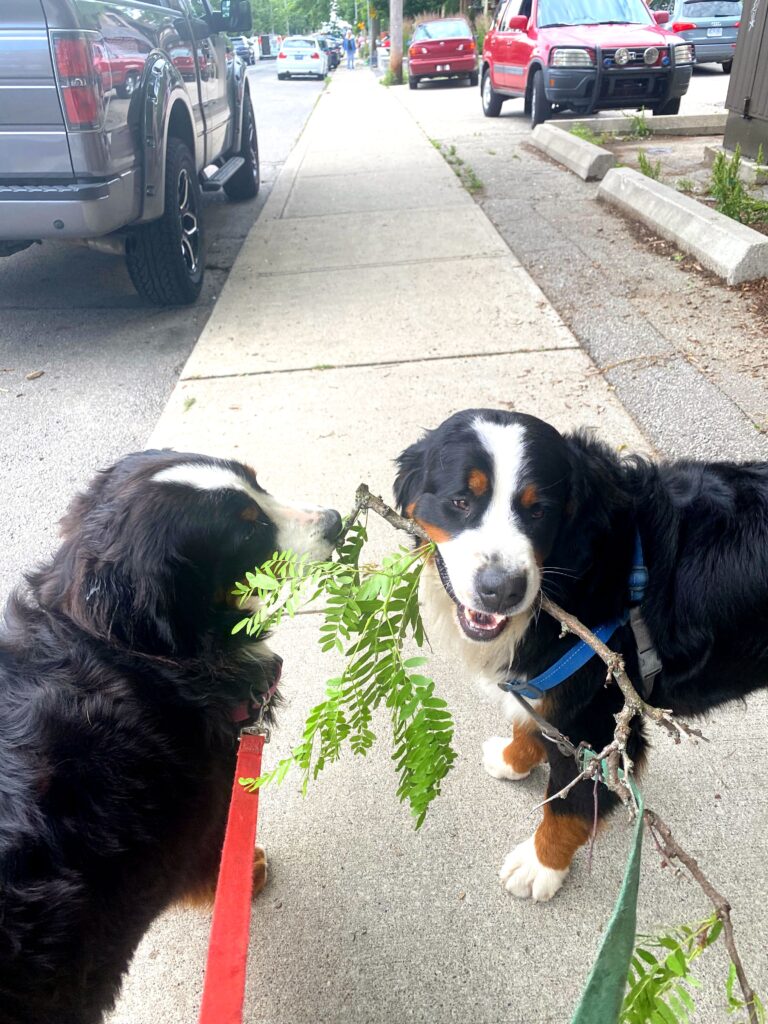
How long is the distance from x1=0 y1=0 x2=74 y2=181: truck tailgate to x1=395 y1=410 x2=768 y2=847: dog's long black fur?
3.90 metres

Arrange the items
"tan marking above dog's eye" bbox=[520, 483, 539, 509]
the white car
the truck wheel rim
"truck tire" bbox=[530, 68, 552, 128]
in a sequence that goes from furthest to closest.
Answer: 1. the white car
2. "truck tire" bbox=[530, 68, 552, 128]
3. the truck wheel rim
4. "tan marking above dog's eye" bbox=[520, 483, 539, 509]

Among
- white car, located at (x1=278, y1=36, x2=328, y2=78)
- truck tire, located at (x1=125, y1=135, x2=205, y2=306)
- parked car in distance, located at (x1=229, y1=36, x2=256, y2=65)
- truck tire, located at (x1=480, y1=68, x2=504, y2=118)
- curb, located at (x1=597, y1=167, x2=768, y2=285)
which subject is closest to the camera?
curb, located at (x1=597, y1=167, x2=768, y2=285)

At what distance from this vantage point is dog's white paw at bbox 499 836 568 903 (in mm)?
2170

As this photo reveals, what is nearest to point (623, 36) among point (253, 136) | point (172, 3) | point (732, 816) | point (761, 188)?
point (761, 188)

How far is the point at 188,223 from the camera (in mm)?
6434

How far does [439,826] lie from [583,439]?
136 centimetres

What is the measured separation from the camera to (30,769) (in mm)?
1563

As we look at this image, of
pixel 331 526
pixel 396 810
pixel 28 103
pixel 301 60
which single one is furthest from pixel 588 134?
pixel 301 60

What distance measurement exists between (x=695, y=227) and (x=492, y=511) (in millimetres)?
5604

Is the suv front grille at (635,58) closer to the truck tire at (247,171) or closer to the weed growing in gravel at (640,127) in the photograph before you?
the weed growing in gravel at (640,127)

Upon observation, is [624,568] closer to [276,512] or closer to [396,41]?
[276,512]

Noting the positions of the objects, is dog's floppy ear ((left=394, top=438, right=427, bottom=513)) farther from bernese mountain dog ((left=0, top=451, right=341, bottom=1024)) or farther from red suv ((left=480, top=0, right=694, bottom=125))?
red suv ((left=480, top=0, right=694, bottom=125))

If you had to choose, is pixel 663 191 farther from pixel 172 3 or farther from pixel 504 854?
pixel 504 854

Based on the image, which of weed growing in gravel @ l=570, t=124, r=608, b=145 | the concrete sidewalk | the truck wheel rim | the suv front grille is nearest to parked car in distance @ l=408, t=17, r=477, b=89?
the suv front grille
